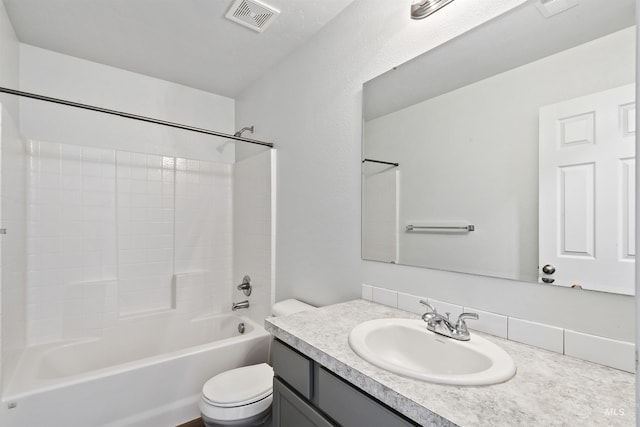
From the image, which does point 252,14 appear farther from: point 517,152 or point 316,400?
point 316,400

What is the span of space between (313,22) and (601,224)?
172 centimetres

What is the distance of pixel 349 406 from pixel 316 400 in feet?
0.55

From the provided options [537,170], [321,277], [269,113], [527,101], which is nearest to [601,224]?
[537,170]

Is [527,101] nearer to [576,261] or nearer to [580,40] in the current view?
[580,40]

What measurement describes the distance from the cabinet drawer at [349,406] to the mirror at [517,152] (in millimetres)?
635

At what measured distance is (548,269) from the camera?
96 centimetres

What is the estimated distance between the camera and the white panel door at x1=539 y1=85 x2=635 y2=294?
809mm

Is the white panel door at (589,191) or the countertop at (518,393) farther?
the white panel door at (589,191)

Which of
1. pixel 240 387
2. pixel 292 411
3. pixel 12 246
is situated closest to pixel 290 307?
pixel 240 387

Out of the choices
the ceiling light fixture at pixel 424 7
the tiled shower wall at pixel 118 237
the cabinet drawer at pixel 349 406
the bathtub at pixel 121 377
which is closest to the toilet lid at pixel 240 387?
the bathtub at pixel 121 377

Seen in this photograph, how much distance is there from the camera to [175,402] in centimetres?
175

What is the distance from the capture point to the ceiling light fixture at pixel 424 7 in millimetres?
1226

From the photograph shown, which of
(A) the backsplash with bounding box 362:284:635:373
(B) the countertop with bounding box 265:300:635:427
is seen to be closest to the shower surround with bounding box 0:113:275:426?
(B) the countertop with bounding box 265:300:635:427

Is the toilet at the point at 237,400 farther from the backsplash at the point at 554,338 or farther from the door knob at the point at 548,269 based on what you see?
the door knob at the point at 548,269
